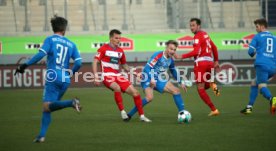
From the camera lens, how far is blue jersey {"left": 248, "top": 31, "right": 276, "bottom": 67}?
1398 cm

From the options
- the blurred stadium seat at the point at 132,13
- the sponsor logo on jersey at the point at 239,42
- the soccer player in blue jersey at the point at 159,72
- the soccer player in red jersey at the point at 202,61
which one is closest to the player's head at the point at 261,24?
the soccer player in red jersey at the point at 202,61

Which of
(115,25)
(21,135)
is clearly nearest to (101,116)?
(21,135)

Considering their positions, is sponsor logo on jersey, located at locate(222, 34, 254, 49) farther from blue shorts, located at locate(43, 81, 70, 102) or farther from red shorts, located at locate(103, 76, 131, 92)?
blue shorts, located at locate(43, 81, 70, 102)

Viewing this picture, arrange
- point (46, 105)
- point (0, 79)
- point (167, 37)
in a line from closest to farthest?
point (46, 105) < point (0, 79) < point (167, 37)

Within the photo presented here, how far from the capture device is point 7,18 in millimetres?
28812

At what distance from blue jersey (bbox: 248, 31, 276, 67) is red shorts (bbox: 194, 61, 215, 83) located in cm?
101

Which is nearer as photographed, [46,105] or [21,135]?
[46,105]

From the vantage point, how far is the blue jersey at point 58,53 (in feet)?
32.1

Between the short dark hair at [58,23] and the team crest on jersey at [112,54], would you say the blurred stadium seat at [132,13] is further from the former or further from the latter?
the short dark hair at [58,23]

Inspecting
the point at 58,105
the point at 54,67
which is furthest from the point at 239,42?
the point at 58,105

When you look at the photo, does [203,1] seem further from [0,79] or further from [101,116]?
[101,116]

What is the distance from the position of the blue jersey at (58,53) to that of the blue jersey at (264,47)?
17.7 feet

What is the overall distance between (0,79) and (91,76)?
3839 mm

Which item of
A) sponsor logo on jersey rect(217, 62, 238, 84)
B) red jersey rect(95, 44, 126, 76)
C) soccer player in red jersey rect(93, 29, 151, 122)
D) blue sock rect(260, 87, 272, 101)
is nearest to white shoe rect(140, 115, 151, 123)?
soccer player in red jersey rect(93, 29, 151, 122)
